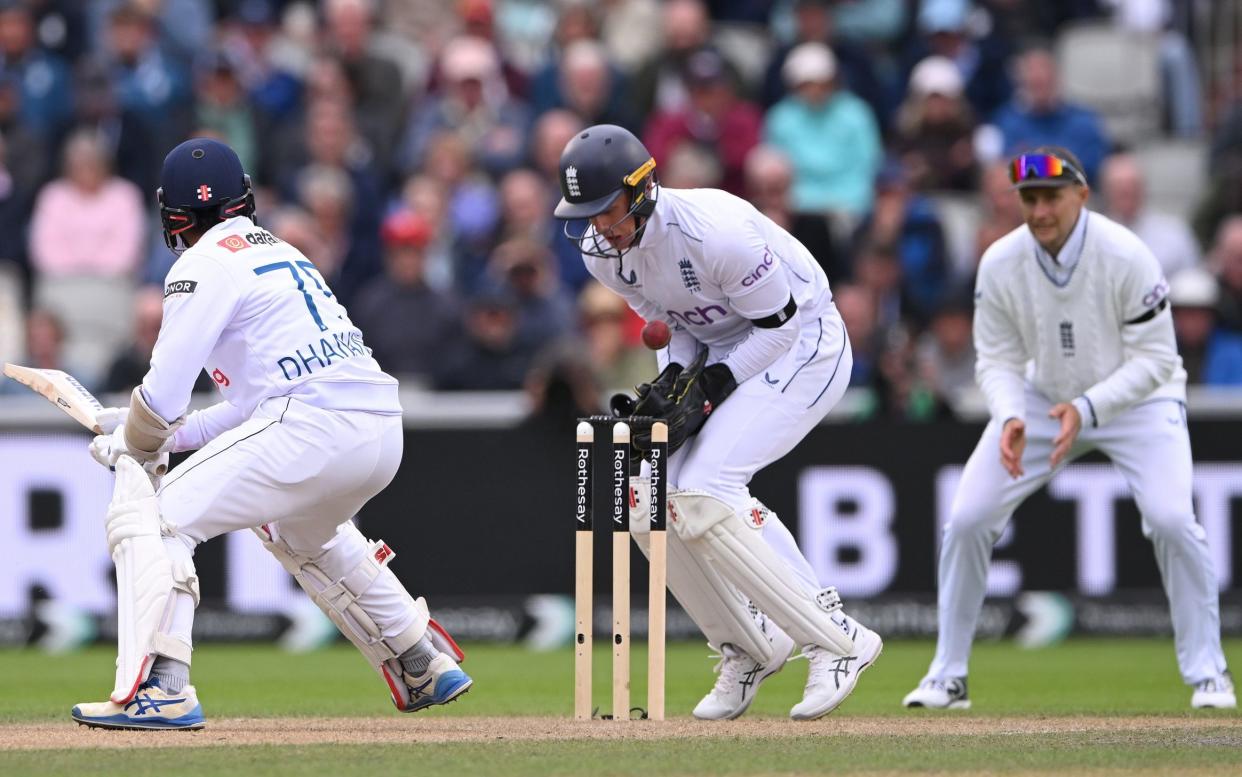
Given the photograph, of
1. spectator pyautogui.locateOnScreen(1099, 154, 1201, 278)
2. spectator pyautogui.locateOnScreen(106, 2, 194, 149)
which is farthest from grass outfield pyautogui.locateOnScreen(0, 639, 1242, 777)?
spectator pyautogui.locateOnScreen(106, 2, 194, 149)

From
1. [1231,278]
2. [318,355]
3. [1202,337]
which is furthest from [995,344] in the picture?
[1231,278]

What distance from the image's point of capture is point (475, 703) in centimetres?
944

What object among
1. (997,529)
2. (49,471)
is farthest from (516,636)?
(997,529)

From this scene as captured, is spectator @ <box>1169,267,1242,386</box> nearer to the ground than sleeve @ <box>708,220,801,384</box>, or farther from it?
nearer to the ground

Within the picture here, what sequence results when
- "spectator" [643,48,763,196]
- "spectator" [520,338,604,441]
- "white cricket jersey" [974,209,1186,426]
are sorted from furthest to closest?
"spectator" [643,48,763,196] < "spectator" [520,338,604,441] < "white cricket jersey" [974,209,1186,426]

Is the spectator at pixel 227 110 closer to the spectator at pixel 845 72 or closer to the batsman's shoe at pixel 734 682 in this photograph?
the spectator at pixel 845 72

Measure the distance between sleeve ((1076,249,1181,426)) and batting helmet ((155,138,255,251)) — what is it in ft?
12.7

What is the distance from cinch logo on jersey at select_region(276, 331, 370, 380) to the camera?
770 centimetres

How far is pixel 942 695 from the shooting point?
9.21m

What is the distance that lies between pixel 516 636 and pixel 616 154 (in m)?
5.86

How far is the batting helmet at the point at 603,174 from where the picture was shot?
7.95m

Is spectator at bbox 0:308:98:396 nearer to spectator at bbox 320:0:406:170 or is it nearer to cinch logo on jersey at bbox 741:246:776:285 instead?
spectator at bbox 320:0:406:170

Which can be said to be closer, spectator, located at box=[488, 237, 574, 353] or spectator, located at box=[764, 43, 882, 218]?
spectator, located at box=[488, 237, 574, 353]

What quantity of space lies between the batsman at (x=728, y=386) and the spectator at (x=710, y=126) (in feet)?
23.7
